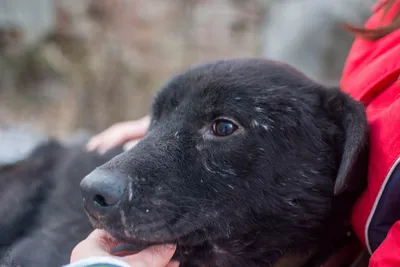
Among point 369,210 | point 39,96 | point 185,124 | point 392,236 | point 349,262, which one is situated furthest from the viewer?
point 39,96

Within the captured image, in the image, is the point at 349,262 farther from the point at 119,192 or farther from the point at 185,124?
the point at 119,192

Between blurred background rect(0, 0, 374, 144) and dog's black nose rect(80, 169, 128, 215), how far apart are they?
3.94 metres

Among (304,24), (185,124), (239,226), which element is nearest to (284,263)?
(239,226)

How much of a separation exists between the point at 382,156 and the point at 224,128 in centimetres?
53

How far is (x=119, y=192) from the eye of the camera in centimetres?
156

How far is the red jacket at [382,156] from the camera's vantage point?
157 centimetres

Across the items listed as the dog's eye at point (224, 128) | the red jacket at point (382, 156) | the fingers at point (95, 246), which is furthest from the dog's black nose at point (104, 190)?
the red jacket at point (382, 156)

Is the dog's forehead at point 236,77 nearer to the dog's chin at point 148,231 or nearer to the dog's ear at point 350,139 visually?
the dog's ear at point 350,139

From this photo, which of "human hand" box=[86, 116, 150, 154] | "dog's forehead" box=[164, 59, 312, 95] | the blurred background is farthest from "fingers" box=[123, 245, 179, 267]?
the blurred background

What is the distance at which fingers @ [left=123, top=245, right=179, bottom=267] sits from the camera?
59.1 inches

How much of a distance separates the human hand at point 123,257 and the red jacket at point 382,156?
2.15 feet

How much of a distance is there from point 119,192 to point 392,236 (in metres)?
0.85

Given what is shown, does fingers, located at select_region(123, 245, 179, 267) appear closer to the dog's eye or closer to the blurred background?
the dog's eye

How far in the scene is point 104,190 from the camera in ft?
5.07
